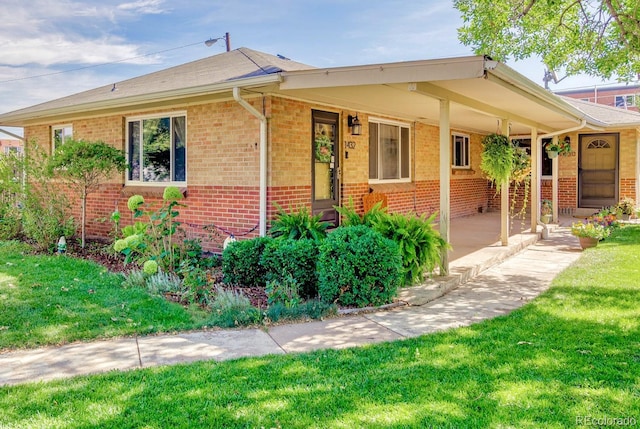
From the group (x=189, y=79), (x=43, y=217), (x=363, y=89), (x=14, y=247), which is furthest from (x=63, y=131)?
(x=363, y=89)

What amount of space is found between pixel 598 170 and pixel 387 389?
15.5 metres

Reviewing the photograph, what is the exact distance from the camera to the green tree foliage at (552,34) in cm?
1077

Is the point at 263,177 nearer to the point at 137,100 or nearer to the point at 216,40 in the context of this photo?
the point at 137,100

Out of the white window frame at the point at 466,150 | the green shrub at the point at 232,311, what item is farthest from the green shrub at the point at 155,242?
the white window frame at the point at 466,150

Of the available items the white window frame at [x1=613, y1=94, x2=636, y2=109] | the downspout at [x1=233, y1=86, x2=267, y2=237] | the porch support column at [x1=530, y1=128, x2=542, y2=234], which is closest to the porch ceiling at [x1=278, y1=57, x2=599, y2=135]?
the porch support column at [x1=530, y1=128, x2=542, y2=234]

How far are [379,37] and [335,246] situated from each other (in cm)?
1535

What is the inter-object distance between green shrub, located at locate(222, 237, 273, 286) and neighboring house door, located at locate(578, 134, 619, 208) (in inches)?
534

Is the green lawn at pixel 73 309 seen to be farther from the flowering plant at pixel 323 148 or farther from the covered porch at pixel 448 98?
the flowering plant at pixel 323 148

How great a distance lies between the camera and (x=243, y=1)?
43.0 ft

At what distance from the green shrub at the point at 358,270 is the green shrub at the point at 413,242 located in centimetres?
63

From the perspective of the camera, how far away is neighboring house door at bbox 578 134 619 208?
16.0 meters

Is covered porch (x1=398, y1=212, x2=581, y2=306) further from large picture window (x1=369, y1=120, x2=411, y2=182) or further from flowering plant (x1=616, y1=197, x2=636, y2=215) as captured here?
large picture window (x1=369, y1=120, x2=411, y2=182)

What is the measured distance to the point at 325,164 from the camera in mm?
8977

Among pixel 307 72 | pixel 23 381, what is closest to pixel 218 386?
pixel 23 381
